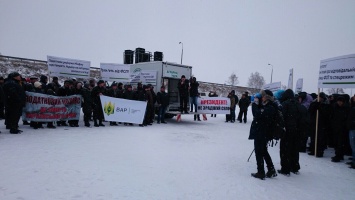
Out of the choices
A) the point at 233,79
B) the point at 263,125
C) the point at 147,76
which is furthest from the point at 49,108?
the point at 233,79

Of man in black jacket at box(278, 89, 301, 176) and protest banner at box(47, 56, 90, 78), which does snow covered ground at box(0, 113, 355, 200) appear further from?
protest banner at box(47, 56, 90, 78)

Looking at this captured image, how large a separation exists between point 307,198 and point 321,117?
4.31 metres

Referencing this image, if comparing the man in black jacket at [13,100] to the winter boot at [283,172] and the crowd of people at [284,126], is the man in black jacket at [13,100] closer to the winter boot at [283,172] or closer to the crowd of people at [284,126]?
the crowd of people at [284,126]

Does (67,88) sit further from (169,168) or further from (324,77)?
(324,77)

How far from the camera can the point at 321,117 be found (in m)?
7.70

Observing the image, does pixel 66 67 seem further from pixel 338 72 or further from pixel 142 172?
pixel 338 72

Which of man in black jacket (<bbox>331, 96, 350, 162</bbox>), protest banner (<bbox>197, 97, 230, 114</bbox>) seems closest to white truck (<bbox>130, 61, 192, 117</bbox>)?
protest banner (<bbox>197, 97, 230, 114</bbox>)

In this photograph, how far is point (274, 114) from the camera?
5086 mm

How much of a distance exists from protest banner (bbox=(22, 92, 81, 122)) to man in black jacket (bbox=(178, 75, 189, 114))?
17.9 ft

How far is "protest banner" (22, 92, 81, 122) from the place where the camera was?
9.04m

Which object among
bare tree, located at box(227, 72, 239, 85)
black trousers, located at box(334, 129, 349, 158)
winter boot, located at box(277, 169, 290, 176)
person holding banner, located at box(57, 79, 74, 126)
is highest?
bare tree, located at box(227, 72, 239, 85)

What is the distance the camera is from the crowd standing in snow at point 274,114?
5102 millimetres

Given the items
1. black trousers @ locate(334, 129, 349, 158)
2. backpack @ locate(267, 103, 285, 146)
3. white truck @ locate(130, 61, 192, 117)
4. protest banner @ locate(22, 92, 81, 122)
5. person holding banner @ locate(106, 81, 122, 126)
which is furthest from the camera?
white truck @ locate(130, 61, 192, 117)

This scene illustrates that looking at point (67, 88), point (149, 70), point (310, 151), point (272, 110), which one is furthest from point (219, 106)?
point (272, 110)
